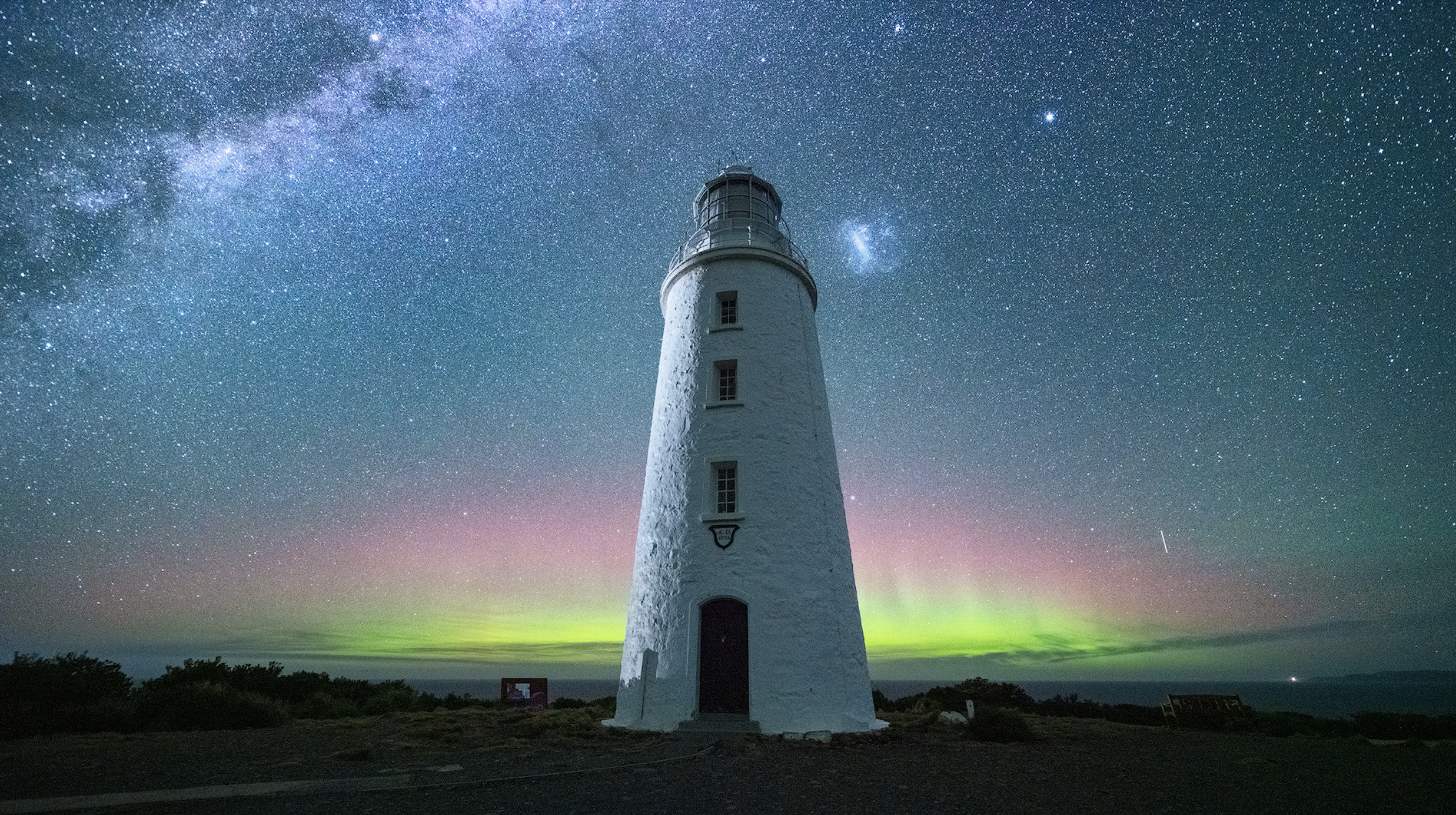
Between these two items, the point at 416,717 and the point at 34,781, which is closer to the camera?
the point at 34,781

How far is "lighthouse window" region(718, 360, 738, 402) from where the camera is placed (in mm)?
16062

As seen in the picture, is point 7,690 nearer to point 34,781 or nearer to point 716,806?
point 34,781

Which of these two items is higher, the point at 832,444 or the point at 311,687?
the point at 832,444

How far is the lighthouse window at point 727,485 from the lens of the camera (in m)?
14.9

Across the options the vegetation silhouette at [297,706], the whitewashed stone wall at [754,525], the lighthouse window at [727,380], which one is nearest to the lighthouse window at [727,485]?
the whitewashed stone wall at [754,525]

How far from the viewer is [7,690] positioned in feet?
42.1

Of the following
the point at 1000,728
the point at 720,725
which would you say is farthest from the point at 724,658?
the point at 1000,728

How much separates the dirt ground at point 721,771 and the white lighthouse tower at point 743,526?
106cm

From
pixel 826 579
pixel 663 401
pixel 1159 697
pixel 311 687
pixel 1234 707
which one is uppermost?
pixel 663 401

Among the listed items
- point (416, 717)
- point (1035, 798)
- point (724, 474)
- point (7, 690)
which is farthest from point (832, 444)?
point (7, 690)

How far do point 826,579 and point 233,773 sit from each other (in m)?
10.4

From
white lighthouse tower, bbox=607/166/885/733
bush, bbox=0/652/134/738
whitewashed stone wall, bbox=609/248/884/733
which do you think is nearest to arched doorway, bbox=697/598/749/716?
white lighthouse tower, bbox=607/166/885/733

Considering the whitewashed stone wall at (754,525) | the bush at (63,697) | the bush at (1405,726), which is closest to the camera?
the bush at (63,697)

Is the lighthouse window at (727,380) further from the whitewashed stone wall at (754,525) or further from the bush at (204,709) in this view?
the bush at (204,709)
